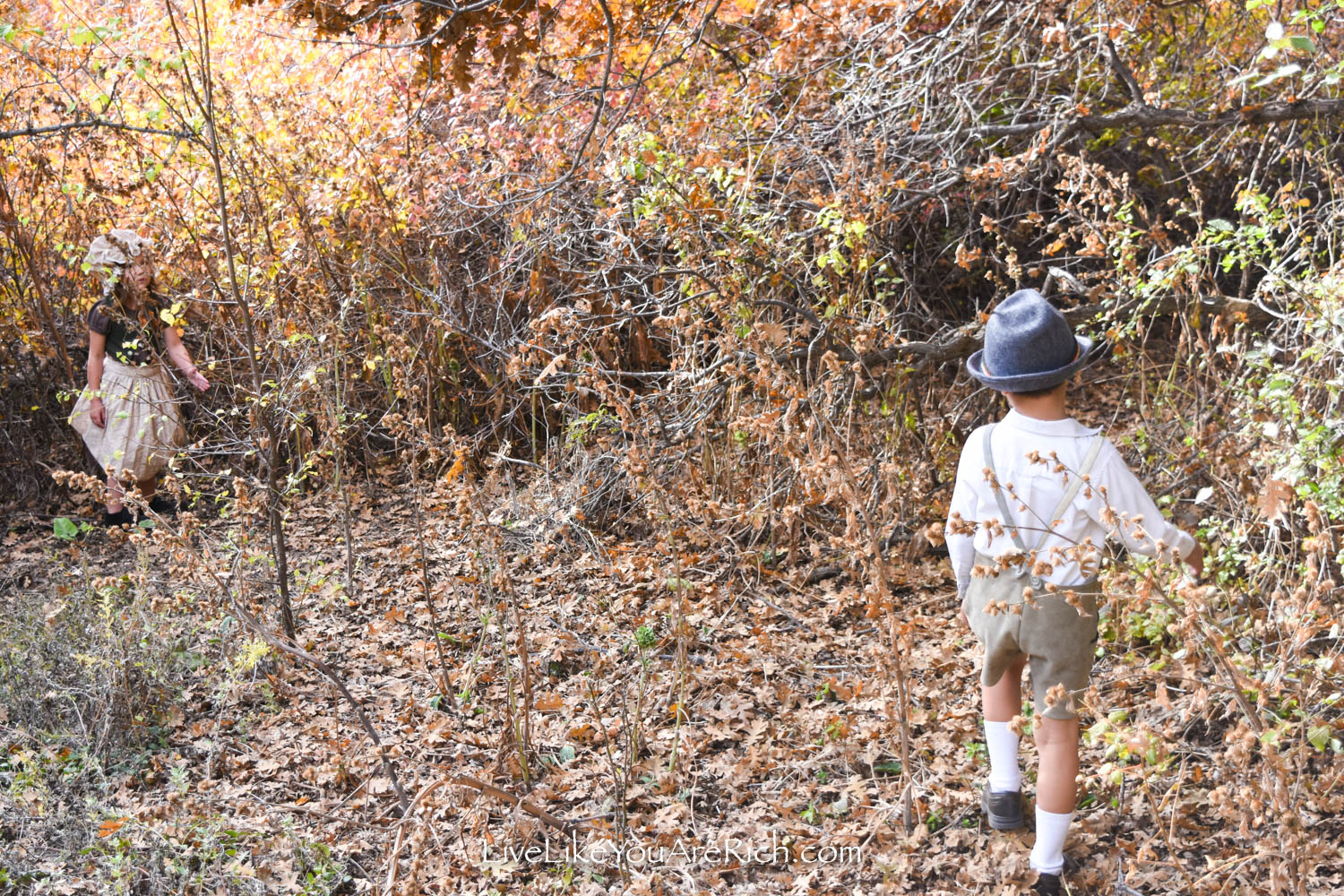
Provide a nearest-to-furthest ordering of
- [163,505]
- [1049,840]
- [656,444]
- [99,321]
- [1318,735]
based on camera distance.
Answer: [1318,735] < [1049,840] < [656,444] < [99,321] < [163,505]

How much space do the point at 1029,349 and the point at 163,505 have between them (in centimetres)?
603

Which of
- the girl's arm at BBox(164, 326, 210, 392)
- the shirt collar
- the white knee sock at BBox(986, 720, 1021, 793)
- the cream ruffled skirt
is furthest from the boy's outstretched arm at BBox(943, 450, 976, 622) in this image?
the cream ruffled skirt

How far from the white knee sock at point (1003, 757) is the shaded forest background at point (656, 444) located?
0.73ft

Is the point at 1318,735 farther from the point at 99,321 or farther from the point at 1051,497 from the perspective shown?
the point at 99,321

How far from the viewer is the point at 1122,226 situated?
4094 millimetres

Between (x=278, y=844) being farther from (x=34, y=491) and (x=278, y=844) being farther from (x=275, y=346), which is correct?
(x=34, y=491)

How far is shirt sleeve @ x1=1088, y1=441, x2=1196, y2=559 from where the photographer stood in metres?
2.49

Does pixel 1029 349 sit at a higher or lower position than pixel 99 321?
lower

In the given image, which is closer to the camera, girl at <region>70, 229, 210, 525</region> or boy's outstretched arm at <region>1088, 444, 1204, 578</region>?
boy's outstretched arm at <region>1088, 444, 1204, 578</region>

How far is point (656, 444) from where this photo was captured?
5348 mm

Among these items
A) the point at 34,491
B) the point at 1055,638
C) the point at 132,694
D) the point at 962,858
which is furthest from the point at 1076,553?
the point at 34,491

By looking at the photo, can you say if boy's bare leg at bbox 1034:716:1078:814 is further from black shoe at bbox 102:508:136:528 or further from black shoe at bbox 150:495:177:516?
black shoe at bbox 150:495:177:516

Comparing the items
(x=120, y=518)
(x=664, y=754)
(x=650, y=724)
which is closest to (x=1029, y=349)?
(x=664, y=754)

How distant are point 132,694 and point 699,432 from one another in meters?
2.77
